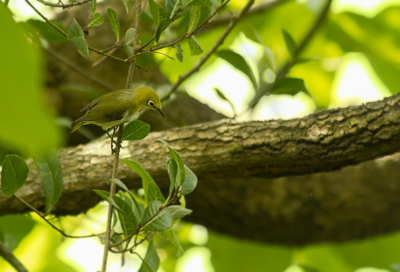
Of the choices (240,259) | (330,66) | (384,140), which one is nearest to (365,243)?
(240,259)

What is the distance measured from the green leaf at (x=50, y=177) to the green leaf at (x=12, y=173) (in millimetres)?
117

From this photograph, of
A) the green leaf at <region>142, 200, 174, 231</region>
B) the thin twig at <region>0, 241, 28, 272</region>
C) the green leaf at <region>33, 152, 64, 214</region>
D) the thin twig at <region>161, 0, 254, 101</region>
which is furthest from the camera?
the thin twig at <region>161, 0, 254, 101</region>

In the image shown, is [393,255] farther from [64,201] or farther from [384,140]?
[64,201]

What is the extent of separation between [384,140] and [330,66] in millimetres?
2242

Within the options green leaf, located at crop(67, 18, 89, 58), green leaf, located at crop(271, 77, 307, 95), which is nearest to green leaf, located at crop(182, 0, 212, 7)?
green leaf, located at crop(67, 18, 89, 58)

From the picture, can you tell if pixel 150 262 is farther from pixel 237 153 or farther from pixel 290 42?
pixel 290 42

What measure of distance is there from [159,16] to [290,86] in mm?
Result: 1025

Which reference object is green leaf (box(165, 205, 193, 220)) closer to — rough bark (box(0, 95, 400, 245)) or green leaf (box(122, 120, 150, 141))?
green leaf (box(122, 120, 150, 141))

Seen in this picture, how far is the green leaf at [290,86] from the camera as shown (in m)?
2.16

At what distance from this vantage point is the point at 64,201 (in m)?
2.10

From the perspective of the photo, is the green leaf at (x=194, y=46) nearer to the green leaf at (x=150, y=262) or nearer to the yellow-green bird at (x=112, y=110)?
the yellow-green bird at (x=112, y=110)

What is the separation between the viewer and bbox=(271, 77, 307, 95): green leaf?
2.16 metres

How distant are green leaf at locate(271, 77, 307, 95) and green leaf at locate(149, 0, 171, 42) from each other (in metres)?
0.99

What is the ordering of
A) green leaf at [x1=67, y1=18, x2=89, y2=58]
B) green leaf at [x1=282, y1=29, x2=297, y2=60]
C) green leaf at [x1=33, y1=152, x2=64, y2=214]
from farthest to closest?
green leaf at [x1=282, y1=29, x2=297, y2=60] → green leaf at [x1=33, y1=152, x2=64, y2=214] → green leaf at [x1=67, y1=18, x2=89, y2=58]
